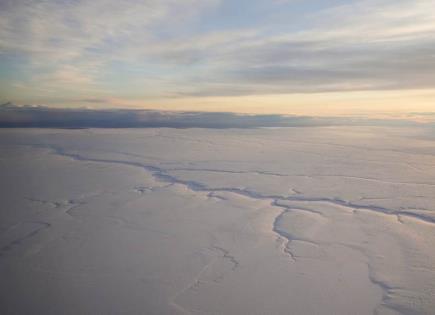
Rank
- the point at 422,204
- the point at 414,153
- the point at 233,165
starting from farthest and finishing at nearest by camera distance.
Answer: the point at 414,153 < the point at 233,165 < the point at 422,204

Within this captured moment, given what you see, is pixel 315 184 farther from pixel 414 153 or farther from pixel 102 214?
pixel 414 153

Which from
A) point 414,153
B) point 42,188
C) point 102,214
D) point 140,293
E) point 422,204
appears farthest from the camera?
point 414,153

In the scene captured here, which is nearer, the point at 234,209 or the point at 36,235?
the point at 36,235

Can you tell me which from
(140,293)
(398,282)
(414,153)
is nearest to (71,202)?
(140,293)

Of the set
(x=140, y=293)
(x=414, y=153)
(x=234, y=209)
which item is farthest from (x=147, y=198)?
(x=414, y=153)

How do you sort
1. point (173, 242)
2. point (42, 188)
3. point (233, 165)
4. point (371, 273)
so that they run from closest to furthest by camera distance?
point (371, 273)
point (173, 242)
point (42, 188)
point (233, 165)

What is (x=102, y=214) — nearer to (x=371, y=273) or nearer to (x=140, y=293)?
(x=140, y=293)
